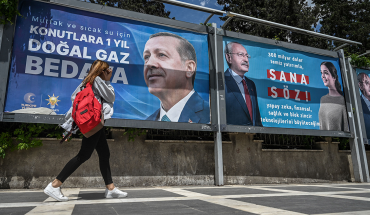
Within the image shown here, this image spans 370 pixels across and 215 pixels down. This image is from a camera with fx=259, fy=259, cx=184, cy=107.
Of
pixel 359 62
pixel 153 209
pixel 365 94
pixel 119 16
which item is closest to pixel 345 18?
pixel 359 62

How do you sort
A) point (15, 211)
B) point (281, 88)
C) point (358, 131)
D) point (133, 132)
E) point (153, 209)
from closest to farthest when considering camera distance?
point (15, 211)
point (153, 209)
point (133, 132)
point (281, 88)
point (358, 131)

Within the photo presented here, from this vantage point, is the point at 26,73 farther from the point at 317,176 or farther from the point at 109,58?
the point at 317,176

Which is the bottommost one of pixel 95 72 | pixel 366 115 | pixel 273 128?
pixel 273 128

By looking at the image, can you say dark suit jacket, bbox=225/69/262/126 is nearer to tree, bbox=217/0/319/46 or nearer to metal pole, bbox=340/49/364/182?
metal pole, bbox=340/49/364/182

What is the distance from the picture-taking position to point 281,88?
7848 mm

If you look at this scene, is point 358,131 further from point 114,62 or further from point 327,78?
point 114,62

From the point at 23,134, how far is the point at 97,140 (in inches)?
114

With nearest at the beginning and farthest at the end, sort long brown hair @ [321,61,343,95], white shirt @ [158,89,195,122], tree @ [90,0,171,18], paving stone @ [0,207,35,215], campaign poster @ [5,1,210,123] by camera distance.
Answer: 1. paving stone @ [0,207,35,215]
2. campaign poster @ [5,1,210,123]
3. white shirt @ [158,89,195,122]
4. long brown hair @ [321,61,343,95]
5. tree @ [90,0,171,18]

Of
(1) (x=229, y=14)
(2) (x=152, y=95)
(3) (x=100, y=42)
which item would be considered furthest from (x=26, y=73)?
(1) (x=229, y=14)

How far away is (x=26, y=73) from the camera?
5.41 metres

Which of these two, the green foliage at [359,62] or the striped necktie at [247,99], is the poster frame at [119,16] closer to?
the striped necktie at [247,99]

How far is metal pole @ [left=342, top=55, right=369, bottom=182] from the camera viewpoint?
8362 millimetres

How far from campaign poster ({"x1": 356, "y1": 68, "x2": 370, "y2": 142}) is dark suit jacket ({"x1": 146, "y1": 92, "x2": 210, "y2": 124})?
20.3 feet

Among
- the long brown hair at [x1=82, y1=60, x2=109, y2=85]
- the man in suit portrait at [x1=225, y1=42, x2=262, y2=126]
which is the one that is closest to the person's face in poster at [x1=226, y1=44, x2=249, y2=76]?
the man in suit portrait at [x1=225, y1=42, x2=262, y2=126]
